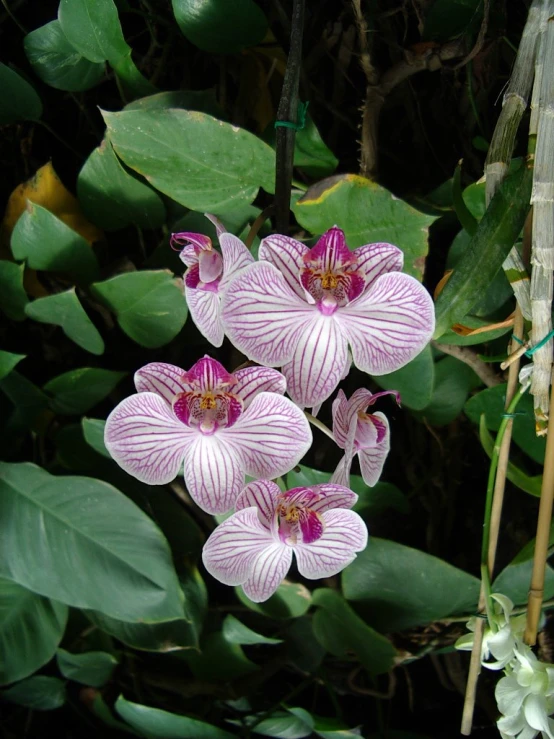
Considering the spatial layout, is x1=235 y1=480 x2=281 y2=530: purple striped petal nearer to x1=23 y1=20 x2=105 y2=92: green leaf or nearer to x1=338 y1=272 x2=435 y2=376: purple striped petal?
x1=338 y1=272 x2=435 y2=376: purple striped petal

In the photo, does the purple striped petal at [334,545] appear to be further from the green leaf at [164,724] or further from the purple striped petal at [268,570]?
the green leaf at [164,724]

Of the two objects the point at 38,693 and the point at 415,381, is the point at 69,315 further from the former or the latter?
the point at 38,693

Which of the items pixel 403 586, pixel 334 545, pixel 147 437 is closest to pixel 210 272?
pixel 147 437

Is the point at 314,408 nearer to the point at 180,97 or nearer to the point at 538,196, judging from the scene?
the point at 538,196

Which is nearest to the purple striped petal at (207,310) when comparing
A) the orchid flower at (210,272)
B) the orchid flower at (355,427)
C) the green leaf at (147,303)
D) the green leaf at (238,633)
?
the orchid flower at (210,272)

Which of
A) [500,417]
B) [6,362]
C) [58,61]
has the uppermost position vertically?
[58,61]

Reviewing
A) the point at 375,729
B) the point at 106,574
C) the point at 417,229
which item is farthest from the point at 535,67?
the point at 375,729
